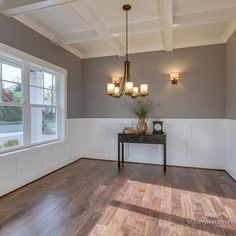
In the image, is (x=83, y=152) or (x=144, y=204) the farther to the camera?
(x=83, y=152)

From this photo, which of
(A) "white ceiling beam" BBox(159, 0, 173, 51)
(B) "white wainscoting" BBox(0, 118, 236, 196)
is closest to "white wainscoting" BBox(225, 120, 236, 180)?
(B) "white wainscoting" BBox(0, 118, 236, 196)

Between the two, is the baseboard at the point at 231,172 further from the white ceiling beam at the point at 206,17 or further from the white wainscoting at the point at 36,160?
the white wainscoting at the point at 36,160

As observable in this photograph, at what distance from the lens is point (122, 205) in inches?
96.2

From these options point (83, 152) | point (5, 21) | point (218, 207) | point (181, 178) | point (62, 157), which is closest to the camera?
point (218, 207)

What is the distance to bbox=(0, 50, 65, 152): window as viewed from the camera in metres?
2.95

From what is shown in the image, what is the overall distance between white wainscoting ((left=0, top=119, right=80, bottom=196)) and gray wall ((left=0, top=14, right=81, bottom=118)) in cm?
58

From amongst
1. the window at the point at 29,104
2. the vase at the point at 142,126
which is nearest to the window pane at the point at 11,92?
the window at the point at 29,104

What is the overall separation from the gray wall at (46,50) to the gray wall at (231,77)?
3.51m

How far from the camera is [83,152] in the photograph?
5.06 m

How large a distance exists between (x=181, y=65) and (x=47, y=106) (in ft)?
10.3

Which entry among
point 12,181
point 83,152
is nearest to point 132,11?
point 12,181


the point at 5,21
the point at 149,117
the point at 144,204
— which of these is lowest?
the point at 144,204

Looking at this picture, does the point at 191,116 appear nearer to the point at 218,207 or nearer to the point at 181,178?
the point at 181,178

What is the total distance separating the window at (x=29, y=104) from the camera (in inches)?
116
